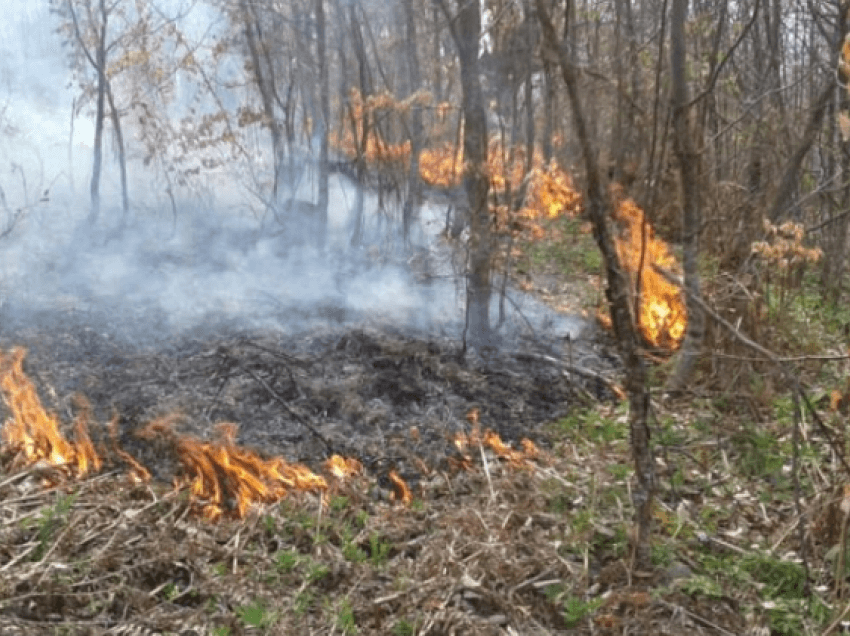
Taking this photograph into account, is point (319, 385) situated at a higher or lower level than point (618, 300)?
lower

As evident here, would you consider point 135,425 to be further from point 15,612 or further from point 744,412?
point 744,412

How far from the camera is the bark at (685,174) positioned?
6458 mm

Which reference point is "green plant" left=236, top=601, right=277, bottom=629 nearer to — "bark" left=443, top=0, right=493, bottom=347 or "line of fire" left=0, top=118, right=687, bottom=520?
"line of fire" left=0, top=118, right=687, bottom=520

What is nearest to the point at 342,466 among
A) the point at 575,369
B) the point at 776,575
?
the point at 776,575

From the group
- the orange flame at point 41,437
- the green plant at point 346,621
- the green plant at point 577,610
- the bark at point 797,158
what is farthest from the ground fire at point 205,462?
the bark at point 797,158

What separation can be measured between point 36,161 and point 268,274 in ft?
32.1

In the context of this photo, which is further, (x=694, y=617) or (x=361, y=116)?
(x=361, y=116)

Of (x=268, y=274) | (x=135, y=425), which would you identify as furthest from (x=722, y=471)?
(x=268, y=274)

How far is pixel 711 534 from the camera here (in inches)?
187

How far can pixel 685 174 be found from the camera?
661cm

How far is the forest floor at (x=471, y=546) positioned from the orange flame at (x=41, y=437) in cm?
11

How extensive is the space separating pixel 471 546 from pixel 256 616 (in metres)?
1.29

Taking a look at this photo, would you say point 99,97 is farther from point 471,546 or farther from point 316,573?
point 471,546

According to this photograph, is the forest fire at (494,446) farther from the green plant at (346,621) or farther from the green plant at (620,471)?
the green plant at (346,621)
